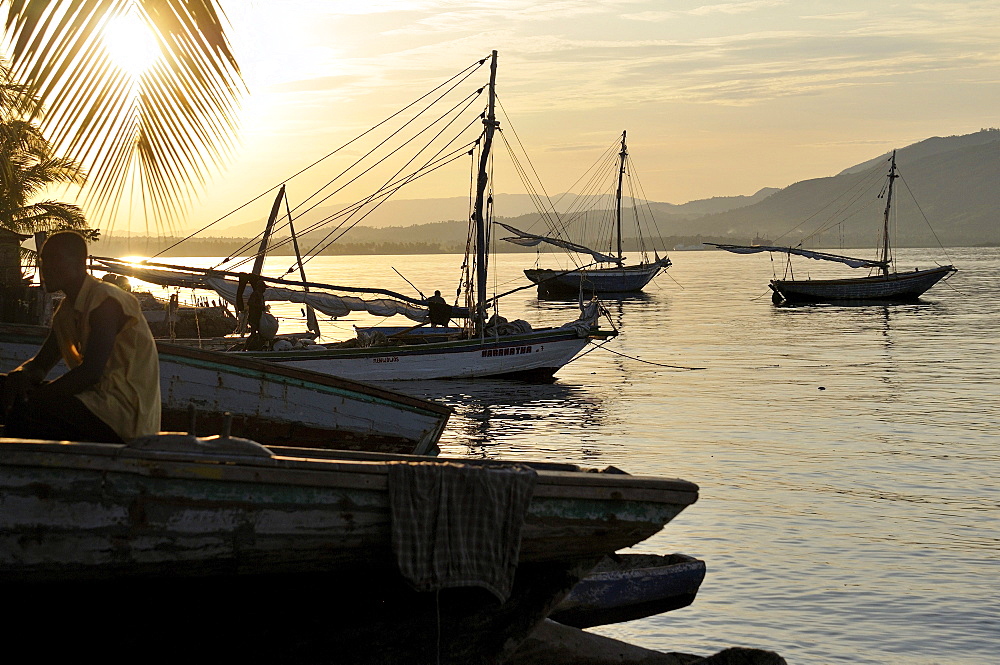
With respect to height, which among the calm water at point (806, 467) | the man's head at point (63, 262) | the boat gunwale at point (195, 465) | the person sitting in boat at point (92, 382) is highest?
the man's head at point (63, 262)

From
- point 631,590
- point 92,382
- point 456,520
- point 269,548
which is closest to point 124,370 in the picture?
point 92,382

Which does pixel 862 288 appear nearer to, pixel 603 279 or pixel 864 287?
pixel 864 287

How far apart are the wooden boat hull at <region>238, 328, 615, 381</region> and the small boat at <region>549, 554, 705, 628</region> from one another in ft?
54.6

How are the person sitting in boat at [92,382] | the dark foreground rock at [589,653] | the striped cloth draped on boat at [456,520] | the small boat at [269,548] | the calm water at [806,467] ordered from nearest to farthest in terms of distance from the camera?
the small boat at [269,548]
the striped cloth draped on boat at [456,520]
the person sitting in boat at [92,382]
the dark foreground rock at [589,653]
the calm water at [806,467]

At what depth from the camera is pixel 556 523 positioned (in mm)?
5730

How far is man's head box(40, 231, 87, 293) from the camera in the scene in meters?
5.73

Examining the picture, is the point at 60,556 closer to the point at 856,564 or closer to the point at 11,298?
the point at 856,564

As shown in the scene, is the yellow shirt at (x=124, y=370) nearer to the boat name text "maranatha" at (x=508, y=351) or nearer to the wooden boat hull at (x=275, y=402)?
the wooden boat hull at (x=275, y=402)

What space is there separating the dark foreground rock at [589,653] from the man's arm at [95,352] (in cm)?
319

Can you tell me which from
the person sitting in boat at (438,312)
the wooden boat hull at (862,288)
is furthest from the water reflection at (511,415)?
the wooden boat hull at (862,288)

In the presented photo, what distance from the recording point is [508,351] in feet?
95.0

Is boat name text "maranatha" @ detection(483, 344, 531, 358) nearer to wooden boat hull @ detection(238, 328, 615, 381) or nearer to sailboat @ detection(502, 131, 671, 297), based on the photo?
wooden boat hull @ detection(238, 328, 615, 381)

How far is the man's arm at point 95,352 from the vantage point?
5.56 m

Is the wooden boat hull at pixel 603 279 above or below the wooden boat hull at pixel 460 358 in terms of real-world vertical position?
above
